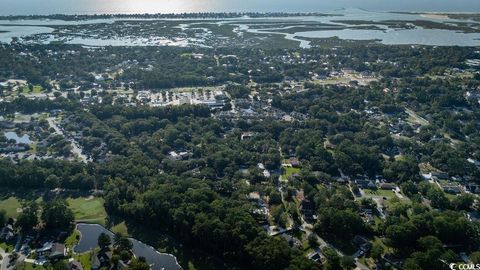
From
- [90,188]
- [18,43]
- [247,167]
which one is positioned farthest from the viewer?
[18,43]

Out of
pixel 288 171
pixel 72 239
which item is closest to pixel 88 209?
pixel 72 239

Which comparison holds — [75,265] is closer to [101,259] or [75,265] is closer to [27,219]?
[101,259]

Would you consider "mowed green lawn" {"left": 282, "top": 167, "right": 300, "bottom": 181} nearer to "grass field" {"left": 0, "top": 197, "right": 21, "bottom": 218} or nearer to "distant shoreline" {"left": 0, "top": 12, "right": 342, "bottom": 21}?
"grass field" {"left": 0, "top": 197, "right": 21, "bottom": 218}

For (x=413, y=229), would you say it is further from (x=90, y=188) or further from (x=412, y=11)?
(x=412, y=11)

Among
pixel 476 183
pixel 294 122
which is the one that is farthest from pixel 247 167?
pixel 476 183

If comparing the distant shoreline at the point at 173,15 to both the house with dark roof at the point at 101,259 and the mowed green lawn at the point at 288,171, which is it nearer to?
the mowed green lawn at the point at 288,171

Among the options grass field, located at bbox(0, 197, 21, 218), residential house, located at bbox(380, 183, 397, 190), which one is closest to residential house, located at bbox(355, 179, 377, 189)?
residential house, located at bbox(380, 183, 397, 190)
